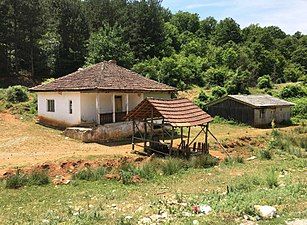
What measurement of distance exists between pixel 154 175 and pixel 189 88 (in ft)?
116

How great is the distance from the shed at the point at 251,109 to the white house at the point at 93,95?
832 centimetres

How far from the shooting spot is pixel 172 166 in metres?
17.5

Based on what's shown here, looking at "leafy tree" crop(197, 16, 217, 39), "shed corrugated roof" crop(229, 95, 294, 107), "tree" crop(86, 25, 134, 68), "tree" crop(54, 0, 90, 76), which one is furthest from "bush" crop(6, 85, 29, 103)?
"leafy tree" crop(197, 16, 217, 39)

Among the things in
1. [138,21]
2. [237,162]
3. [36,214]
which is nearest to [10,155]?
[36,214]

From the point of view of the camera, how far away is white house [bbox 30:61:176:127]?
91.9ft

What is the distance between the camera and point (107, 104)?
1178 inches

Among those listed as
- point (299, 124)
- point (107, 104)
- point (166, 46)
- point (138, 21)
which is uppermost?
point (138, 21)

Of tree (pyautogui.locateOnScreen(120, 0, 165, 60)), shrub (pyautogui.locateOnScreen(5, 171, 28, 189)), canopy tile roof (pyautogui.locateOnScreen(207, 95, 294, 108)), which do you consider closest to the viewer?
shrub (pyautogui.locateOnScreen(5, 171, 28, 189))

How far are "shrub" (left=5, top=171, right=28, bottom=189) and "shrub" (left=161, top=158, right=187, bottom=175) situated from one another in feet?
19.1

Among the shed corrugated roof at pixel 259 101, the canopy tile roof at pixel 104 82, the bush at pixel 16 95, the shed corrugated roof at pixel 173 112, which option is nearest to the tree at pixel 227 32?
the shed corrugated roof at pixel 259 101

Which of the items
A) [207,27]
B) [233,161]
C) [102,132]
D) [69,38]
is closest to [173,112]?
[233,161]

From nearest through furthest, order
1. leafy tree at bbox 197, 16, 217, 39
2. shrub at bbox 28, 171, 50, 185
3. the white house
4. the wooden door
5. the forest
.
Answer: shrub at bbox 28, 171, 50, 185, the white house, the wooden door, the forest, leafy tree at bbox 197, 16, 217, 39

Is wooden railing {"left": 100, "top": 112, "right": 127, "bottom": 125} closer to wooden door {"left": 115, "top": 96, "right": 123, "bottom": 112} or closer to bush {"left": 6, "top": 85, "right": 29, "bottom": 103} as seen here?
wooden door {"left": 115, "top": 96, "right": 123, "bottom": 112}

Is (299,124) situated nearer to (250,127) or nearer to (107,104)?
(250,127)
